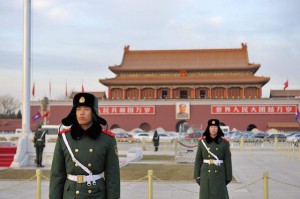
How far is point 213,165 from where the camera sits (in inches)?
234

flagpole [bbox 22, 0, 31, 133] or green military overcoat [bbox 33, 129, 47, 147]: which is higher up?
flagpole [bbox 22, 0, 31, 133]

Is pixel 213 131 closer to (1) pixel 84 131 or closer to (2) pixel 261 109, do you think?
(1) pixel 84 131

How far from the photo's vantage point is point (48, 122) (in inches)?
1828

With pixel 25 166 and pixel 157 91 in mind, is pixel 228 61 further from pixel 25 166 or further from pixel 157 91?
pixel 25 166

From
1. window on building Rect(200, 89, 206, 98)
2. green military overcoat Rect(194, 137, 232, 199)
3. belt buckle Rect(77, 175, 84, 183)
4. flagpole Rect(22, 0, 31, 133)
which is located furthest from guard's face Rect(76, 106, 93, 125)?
window on building Rect(200, 89, 206, 98)

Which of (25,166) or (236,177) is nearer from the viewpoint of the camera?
(236,177)

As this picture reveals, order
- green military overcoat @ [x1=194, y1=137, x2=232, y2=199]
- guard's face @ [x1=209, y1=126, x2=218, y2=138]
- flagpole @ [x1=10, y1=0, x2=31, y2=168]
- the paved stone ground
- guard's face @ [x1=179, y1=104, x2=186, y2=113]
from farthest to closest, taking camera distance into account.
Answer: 1. guard's face @ [x1=179, y1=104, x2=186, y2=113]
2. flagpole @ [x1=10, y1=0, x2=31, y2=168]
3. the paved stone ground
4. guard's face @ [x1=209, y1=126, x2=218, y2=138]
5. green military overcoat @ [x1=194, y1=137, x2=232, y2=199]

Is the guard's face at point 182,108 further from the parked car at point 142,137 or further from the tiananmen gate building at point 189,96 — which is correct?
the parked car at point 142,137

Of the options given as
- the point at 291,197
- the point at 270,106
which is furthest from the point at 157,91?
the point at 291,197

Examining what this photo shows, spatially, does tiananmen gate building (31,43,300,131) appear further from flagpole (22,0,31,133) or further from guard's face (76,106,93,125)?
guard's face (76,106,93,125)

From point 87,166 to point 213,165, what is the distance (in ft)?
9.10

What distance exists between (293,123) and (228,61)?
9.74 metres

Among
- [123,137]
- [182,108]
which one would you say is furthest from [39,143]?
[182,108]

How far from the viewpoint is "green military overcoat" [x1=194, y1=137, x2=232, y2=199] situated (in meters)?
5.80
